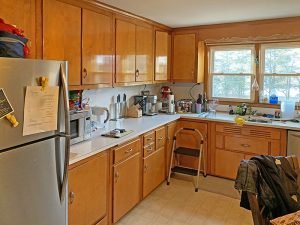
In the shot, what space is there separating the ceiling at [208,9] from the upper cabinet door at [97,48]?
0.78ft

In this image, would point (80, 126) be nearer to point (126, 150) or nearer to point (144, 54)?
point (126, 150)

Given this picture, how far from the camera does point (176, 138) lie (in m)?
4.05

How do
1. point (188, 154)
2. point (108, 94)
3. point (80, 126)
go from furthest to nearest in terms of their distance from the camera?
point (188, 154), point (108, 94), point (80, 126)

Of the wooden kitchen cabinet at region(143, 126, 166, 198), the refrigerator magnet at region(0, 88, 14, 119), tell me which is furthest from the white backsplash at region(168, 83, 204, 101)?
the refrigerator magnet at region(0, 88, 14, 119)

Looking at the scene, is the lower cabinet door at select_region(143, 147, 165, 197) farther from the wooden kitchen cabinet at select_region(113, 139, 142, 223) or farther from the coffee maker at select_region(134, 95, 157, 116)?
the coffee maker at select_region(134, 95, 157, 116)

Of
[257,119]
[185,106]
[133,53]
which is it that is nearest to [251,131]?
[257,119]

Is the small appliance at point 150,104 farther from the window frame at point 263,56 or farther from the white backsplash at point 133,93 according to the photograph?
the window frame at point 263,56

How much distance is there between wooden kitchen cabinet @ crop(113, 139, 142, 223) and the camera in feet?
8.59

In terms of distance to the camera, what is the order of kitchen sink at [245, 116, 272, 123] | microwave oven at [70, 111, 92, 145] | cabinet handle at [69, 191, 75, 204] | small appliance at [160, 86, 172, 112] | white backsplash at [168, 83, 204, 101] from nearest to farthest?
cabinet handle at [69, 191, 75, 204] → microwave oven at [70, 111, 92, 145] → kitchen sink at [245, 116, 272, 123] → small appliance at [160, 86, 172, 112] → white backsplash at [168, 83, 204, 101]

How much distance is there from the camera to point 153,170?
11.0 ft

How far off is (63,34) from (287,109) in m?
3.08

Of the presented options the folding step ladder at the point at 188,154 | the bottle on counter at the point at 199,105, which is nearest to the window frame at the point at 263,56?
the bottle on counter at the point at 199,105

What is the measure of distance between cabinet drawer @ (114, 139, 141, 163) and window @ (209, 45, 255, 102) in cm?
201

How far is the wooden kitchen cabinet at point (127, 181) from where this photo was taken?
8.59ft
